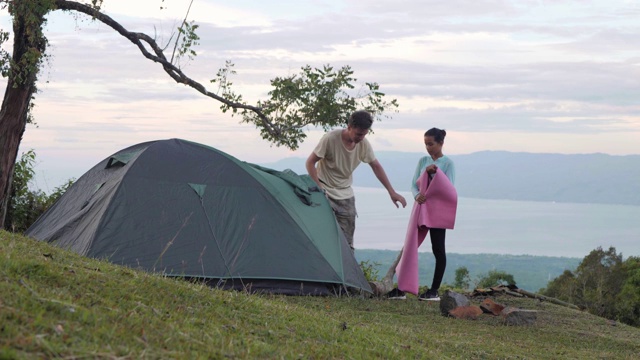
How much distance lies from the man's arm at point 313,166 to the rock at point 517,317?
3277mm

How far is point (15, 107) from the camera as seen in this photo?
15836mm

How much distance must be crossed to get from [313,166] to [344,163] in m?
0.46

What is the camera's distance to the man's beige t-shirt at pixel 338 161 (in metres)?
11.8


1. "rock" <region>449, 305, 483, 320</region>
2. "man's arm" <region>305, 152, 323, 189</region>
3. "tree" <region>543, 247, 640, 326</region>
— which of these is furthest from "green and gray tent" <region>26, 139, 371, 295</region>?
"tree" <region>543, 247, 640, 326</region>

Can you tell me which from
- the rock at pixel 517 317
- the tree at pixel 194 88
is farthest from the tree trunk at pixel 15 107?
the rock at pixel 517 317

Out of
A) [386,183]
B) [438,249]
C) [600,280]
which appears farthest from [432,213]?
[600,280]

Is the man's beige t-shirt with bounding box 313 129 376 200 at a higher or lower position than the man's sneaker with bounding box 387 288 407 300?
higher

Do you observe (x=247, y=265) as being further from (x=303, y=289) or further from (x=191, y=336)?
(x=191, y=336)

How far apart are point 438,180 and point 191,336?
291 inches

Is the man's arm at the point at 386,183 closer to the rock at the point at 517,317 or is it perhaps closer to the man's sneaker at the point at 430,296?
the man's sneaker at the point at 430,296

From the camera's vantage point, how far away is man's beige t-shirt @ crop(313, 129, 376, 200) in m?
11.8

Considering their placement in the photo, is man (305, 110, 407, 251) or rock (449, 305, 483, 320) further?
man (305, 110, 407, 251)

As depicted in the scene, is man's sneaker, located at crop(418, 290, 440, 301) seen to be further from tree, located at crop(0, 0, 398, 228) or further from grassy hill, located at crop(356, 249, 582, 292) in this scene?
grassy hill, located at crop(356, 249, 582, 292)

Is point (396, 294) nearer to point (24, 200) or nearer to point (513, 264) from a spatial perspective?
point (24, 200)
